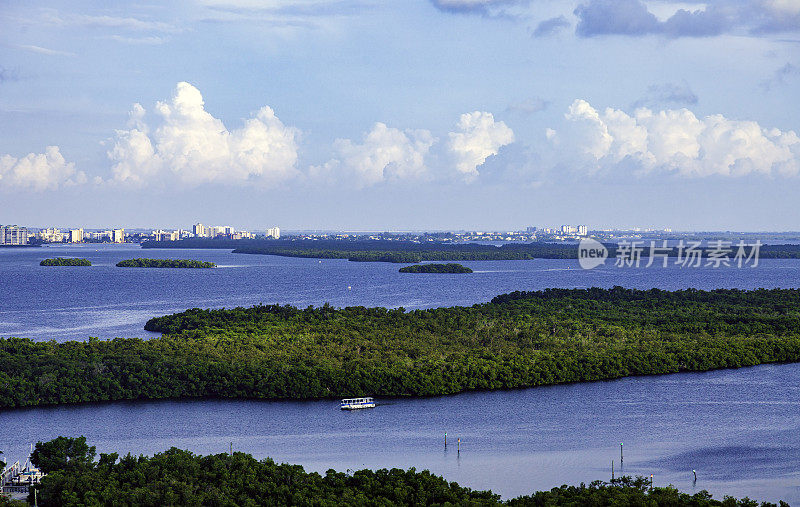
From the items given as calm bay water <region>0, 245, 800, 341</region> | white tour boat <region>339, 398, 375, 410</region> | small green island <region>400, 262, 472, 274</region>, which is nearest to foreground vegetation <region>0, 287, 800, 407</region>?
white tour boat <region>339, 398, 375, 410</region>

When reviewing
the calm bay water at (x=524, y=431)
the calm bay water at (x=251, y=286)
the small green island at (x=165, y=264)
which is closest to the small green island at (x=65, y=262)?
the calm bay water at (x=251, y=286)

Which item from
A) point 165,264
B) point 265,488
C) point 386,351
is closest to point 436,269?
point 165,264

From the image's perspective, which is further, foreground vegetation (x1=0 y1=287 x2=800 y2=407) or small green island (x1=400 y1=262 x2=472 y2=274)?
small green island (x1=400 y1=262 x2=472 y2=274)

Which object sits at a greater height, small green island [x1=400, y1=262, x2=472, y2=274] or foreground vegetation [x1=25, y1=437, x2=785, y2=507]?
small green island [x1=400, y1=262, x2=472, y2=274]

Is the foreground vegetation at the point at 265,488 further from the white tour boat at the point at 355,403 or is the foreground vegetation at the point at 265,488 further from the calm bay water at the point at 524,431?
the white tour boat at the point at 355,403

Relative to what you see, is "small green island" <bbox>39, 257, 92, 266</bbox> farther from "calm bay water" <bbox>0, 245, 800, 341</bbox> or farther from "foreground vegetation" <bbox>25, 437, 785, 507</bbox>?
"foreground vegetation" <bbox>25, 437, 785, 507</bbox>

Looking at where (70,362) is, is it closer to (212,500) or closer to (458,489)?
(212,500)
